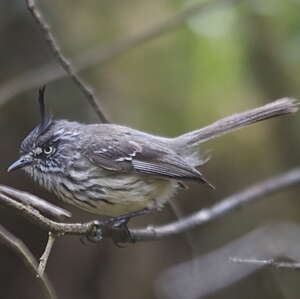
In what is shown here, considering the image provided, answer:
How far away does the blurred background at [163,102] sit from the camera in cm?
654

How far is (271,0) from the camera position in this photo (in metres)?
6.21

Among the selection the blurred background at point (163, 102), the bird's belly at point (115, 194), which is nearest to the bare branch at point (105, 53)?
the blurred background at point (163, 102)

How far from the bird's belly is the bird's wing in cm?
8

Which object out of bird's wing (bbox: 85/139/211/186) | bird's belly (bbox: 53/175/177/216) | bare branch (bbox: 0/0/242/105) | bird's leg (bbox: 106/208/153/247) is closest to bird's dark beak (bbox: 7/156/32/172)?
bird's belly (bbox: 53/175/177/216)

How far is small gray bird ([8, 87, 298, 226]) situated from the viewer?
14.3ft

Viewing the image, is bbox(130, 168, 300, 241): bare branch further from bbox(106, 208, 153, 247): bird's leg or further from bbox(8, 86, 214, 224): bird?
bbox(8, 86, 214, 224): bird

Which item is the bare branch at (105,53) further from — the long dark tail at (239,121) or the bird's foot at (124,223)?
the bird's foot at (124,223)

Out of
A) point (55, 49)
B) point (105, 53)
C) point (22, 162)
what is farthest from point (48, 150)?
point (105, 53)

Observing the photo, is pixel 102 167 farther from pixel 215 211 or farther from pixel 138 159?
pixel 215 211

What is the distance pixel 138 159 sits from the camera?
466cm

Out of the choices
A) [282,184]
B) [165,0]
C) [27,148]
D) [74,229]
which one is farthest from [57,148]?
[165,0]

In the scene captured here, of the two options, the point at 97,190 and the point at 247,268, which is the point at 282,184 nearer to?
the point at 247,268

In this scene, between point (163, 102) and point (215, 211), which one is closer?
point (215, 211)

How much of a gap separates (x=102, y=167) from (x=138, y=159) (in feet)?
0.93
